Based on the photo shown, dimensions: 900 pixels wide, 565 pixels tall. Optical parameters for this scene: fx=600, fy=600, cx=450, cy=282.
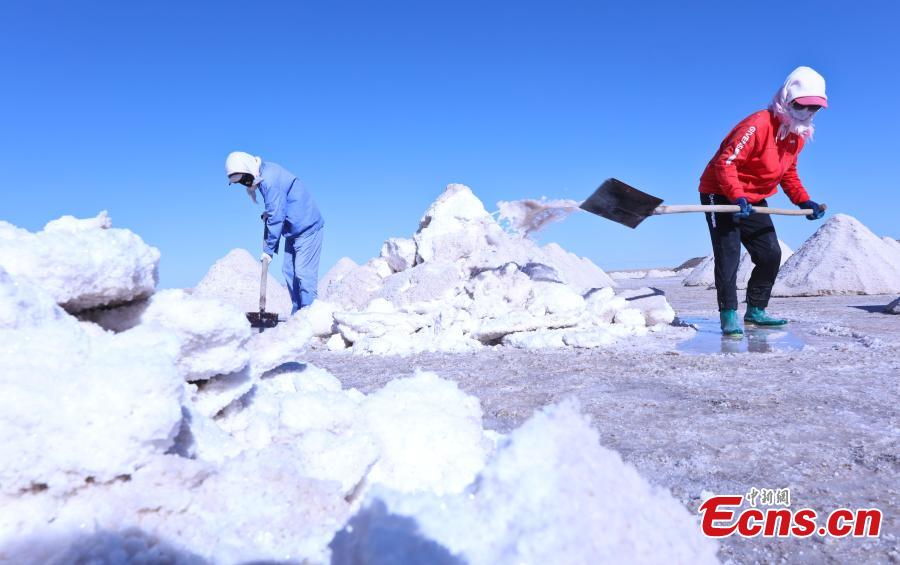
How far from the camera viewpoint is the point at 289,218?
19.4 ft

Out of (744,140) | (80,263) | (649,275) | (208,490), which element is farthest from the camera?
(649,275)

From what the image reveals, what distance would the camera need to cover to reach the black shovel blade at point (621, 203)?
5.02 metres

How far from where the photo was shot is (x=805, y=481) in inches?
62.7

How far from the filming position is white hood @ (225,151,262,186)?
5.48 meters

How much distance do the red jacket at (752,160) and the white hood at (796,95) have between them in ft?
0.17

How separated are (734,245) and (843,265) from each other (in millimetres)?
5176

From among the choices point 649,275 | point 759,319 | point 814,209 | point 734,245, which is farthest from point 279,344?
point 649,275

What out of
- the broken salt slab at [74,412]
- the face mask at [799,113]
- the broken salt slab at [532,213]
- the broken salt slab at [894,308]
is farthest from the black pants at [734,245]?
the broken salt slab at [74,412]

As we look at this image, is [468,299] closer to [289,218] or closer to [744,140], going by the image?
[289,218]

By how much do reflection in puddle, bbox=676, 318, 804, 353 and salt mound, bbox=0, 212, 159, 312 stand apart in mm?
3473

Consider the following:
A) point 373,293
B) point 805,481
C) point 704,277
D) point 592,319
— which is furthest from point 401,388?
point 704,277

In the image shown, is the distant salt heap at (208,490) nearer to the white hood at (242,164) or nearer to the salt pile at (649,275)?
the white hood at (242,164)

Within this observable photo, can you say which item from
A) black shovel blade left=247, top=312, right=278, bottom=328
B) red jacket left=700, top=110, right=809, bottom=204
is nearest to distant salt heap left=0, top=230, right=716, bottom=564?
red jacket left=700, top=110, right=809, bottom=204

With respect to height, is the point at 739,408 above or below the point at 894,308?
above
